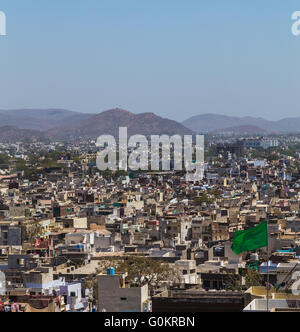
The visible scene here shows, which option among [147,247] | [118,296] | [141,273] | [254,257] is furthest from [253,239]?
[147,247]

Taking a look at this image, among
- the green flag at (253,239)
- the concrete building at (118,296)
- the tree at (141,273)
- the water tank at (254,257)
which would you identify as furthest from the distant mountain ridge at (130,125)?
the green flag at (253,239)

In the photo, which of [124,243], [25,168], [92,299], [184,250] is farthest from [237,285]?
[25,168]

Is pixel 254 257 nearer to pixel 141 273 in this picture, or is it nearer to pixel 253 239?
pixel 141 273


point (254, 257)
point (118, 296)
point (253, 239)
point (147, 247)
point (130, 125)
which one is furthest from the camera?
point (130, 125)

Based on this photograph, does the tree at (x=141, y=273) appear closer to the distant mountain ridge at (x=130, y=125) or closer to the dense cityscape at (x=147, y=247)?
the dense cityscape at (x=147, y=247)

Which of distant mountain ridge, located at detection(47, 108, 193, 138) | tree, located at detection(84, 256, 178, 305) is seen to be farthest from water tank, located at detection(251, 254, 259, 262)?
distant mountain ridge, located at detection(47, 108, 193, 138)

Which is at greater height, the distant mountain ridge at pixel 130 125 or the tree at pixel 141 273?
the distant mountain ridge at pixel 130 125

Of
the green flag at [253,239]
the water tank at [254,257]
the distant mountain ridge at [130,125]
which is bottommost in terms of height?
the water tank at [254,257]

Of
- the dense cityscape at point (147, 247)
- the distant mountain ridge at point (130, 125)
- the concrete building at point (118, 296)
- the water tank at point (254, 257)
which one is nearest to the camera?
the concrete building at point (118, 296)
